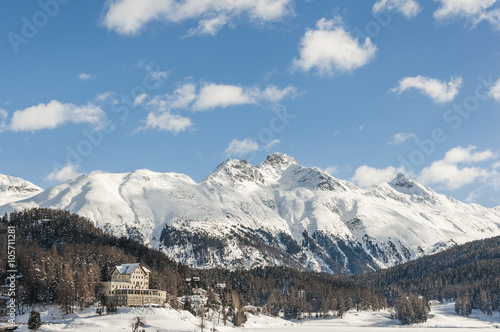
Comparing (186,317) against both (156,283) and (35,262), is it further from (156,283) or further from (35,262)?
(35,262)

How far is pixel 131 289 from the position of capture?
170000 mm

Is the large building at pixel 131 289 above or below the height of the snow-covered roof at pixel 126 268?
below

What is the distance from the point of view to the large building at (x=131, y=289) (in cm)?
16825

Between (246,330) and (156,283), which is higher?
(156,283)

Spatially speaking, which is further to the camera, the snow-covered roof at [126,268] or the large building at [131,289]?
the snow-covered roof at [126,268]

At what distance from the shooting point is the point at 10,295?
14988 cm

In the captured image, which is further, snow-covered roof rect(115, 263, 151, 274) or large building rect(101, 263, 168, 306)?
snow-covered roof rect(115, 263, 151, 274)

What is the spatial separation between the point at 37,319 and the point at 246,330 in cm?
7149

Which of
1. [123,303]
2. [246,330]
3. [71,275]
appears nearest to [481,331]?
[246,330]

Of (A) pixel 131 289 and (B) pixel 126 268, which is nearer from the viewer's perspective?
(A) pixel 131 289

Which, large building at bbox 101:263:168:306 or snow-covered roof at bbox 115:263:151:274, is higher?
snow-covered roof at bbox 115:263:151:274

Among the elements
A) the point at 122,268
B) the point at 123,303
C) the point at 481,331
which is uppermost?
the point at 122,268

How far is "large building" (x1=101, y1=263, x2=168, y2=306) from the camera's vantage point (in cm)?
16825

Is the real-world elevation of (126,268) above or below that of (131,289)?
above
